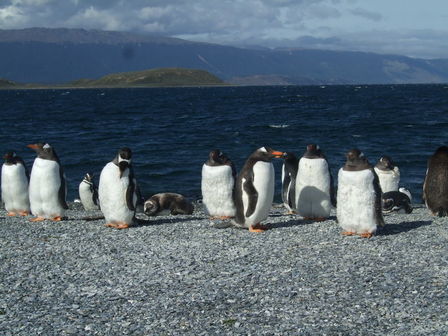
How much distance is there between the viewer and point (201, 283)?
847 centimetres

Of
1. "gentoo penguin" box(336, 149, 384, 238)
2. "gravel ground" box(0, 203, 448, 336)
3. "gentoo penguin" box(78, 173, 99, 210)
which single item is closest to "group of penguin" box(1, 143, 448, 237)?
"gentoo penguin" box(336, 149, 384, 238)

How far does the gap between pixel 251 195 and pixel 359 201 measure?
1924mm

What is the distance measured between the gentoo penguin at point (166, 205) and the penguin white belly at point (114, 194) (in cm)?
242

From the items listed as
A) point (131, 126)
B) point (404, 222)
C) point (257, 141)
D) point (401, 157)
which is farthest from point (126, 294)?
point (131, 126)

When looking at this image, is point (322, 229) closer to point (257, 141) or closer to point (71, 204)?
point (71, 204)

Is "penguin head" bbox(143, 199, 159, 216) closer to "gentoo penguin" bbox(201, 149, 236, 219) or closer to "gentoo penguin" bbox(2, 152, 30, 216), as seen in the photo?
"gentoo penguin" bbox(201, 149, 236, 219)

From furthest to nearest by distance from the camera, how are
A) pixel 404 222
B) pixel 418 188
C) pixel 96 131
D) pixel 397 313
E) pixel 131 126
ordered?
pixel 131 126, pixel 96 131, pixel 418 188, pixel 404 222, pixel 397 313

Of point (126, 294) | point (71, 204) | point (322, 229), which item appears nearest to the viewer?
point (126, 294)

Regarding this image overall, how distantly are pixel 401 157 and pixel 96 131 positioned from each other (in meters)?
24.8

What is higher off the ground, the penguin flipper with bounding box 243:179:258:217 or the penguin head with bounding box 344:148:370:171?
the penguin head with bounding box 344:148:370:171

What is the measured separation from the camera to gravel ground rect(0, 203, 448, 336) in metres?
7.08

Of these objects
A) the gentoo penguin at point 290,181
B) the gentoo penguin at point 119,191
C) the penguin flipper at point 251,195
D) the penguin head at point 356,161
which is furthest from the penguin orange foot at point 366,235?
the gentoo penguin at point 119,191

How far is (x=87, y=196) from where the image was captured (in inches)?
704

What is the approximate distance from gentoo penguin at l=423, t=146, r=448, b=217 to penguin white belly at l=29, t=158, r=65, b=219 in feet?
26.0
